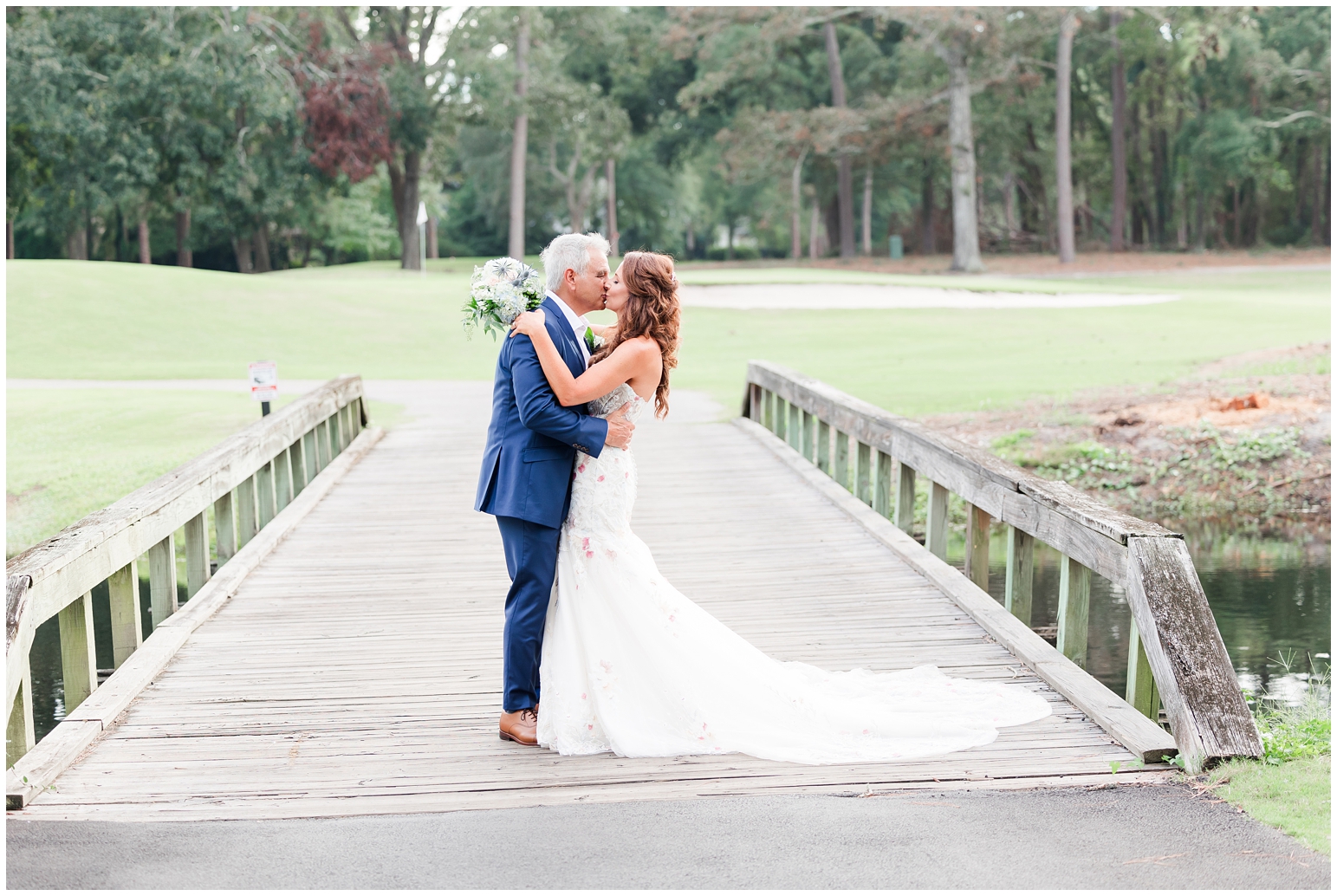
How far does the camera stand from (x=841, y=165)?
4791 centimetres

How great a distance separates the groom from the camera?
4410 millimetres

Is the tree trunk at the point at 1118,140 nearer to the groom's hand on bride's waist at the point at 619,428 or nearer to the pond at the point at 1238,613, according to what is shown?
the pond at the point at 1238,613

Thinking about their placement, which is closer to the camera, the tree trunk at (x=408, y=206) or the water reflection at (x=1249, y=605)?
the water reflection at (x=1249, y=605)

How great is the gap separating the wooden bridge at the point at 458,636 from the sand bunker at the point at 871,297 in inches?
810

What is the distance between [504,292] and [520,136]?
40.7 meters

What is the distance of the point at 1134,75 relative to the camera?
174ft

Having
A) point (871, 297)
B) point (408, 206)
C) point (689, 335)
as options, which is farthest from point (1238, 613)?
point (408, 206)

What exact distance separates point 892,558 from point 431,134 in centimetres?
3879

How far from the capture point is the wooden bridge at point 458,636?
4074 millimetres

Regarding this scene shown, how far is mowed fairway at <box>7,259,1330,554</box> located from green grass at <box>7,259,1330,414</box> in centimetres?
6

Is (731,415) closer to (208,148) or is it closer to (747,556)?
(747,556)

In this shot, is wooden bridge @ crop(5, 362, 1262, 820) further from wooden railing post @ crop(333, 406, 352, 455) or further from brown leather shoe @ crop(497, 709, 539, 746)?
wooden railing post @ crop(333, 406, 352, 455)

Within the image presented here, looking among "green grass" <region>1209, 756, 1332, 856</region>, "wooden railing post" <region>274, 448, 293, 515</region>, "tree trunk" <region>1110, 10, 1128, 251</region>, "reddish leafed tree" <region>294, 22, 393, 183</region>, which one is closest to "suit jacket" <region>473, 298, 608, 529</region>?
"green grass" <region>1209, 756, 1332, 856</region>

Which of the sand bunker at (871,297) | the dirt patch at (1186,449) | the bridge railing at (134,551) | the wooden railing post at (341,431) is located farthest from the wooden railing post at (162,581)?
the sand bunker at (871,297)
